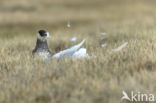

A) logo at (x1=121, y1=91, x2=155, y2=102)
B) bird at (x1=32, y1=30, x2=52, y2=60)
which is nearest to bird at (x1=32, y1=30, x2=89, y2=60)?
bird at (x1=32, y1=30, x2=52, y2=60)

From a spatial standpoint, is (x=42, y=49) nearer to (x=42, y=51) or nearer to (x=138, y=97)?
(x=42, y=51)

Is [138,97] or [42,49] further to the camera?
[42,49]

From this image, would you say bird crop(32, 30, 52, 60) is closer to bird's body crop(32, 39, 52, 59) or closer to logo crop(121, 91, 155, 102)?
bird's body crop(32, 39, 52, 59)

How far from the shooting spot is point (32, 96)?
4.41 meters

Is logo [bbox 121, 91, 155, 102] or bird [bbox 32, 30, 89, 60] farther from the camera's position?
bird [bbox 32, 30, 89, 60]

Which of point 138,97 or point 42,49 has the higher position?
point 42,49

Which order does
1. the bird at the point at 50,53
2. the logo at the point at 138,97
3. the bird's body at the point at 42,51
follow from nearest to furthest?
the logo at the point at 138,97, the bird at the point at 50,53, the bird's body at the point at 42,51

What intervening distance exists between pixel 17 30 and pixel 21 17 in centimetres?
166

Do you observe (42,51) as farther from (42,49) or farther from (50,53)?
(50,53)

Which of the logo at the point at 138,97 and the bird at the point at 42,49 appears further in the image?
the bird at the point at 42,49

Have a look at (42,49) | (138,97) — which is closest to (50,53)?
(42,49)

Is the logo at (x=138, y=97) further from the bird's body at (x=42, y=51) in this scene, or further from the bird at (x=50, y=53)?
the bird's body at (x=42, y=51)

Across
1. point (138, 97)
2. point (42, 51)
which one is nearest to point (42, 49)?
point (42, 51)

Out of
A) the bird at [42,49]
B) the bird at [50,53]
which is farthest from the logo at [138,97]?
the bird at [42,49]
